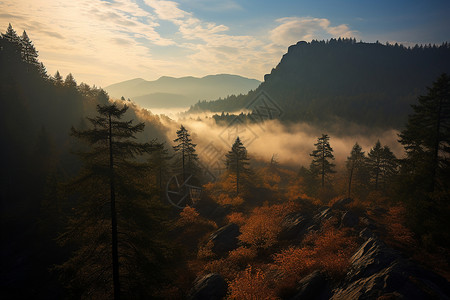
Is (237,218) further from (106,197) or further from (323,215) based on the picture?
(106,197)

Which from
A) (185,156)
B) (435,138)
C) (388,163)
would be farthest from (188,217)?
(388,163)

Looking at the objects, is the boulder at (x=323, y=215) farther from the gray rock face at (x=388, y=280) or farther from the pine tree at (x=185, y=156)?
the pine tree at (x=185, y=156)

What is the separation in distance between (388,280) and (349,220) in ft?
38.4

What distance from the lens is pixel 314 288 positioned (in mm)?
13477

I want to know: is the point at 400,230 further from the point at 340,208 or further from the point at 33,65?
the point at 33,65

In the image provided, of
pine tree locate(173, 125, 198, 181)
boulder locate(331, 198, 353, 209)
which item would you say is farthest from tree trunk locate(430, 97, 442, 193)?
pine tree locate(173, 125, 198, 181)

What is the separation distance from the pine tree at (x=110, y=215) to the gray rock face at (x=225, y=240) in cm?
1256

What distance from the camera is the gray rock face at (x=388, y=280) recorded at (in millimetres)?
10711

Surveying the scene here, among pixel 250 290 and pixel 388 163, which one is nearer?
pixel 250 290

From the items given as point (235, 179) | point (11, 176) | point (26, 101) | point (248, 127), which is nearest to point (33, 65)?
point (26, 101)

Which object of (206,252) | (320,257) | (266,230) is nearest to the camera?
(320,257)

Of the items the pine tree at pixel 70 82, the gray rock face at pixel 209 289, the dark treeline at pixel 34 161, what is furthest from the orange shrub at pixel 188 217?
the pine tree at pixel 70 82

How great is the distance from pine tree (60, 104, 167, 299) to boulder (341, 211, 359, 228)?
60.2 ft

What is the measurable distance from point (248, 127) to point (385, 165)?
403 feet
